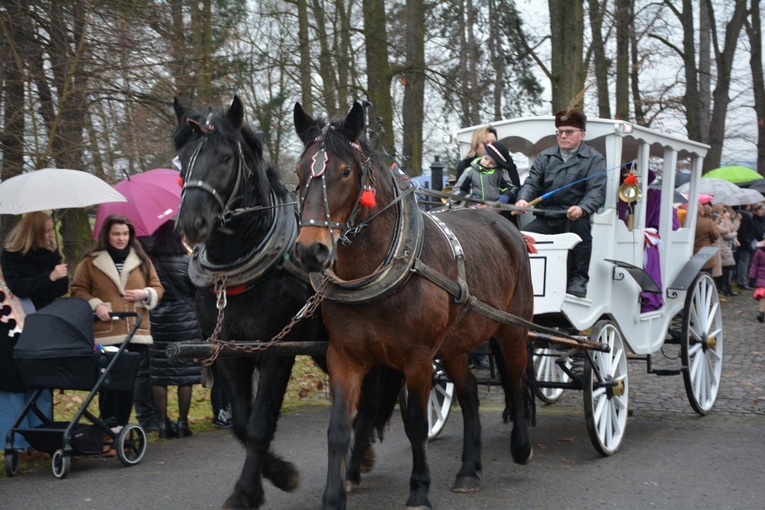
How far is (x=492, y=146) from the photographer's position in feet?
24.4

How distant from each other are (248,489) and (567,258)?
3.15 m

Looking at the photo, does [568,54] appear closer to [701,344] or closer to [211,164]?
[701,344]

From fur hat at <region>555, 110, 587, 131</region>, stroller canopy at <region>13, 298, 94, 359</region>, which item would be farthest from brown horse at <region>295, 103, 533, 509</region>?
stroller canopy at <region>13, 298, 94, 359</region>

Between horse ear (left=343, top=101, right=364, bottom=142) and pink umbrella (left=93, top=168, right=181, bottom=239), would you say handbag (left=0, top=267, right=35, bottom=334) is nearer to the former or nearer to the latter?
pink umbrella (left=93, top=168, right=181, bottom=239)

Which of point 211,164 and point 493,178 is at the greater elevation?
point 211,164

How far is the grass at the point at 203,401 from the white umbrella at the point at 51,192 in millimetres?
1964

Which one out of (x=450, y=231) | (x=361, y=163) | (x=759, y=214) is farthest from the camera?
(x=759, y=214)

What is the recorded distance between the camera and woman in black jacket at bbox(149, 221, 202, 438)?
7.71m

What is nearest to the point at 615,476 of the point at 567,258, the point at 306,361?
the point at 567,258

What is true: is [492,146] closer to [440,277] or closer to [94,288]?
[440,277]

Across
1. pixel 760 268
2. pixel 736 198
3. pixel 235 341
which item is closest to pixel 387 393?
pixel 235 341

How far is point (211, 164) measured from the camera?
5012 millimetres

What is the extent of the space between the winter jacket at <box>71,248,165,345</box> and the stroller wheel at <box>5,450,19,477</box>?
0.98m

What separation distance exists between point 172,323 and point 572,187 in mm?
3407
